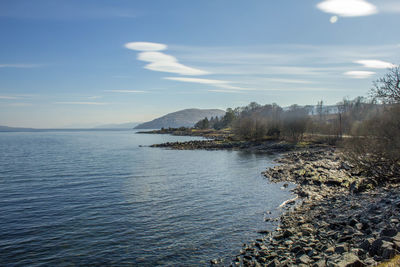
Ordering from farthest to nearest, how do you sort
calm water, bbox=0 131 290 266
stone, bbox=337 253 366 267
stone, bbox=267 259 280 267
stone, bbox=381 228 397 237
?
calm water, bbox=0 131 290 266
stone, bbox=381 228 397 237
stone, bbox=267 259 280 267
stone, bbox=337 253 366 267

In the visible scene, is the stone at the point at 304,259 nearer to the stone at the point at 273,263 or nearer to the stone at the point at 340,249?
the stone at the point at 273,263

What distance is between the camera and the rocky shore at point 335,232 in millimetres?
12367

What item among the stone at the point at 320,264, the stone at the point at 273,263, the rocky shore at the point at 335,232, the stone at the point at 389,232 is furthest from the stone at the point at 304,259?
the stone at the point at 389,232

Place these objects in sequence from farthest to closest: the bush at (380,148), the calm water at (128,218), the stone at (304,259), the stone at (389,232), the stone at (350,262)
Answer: the bush at (380,148) < the calm water at (128,218) < the stone at (389,232) < the stone at (304,259) < the stone at (350,262)

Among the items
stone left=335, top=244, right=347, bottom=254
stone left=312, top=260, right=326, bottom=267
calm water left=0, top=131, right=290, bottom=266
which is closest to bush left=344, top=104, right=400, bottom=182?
calm water left=0, top=131, right=290, bottom=266

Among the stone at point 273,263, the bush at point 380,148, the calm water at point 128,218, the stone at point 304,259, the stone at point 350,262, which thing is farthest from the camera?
the bush at point 380,148

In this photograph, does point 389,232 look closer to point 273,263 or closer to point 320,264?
point 320,264

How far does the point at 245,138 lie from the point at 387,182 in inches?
3233

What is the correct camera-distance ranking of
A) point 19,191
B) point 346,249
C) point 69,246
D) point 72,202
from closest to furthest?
point 346,249 < point 69,246 < point 72,202 < point 19,191

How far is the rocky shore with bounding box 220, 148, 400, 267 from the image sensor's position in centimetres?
1237

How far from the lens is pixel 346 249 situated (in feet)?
42.7

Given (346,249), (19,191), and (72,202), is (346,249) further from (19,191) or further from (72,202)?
(19,191)

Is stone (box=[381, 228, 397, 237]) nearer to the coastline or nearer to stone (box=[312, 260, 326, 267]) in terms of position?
the coastline

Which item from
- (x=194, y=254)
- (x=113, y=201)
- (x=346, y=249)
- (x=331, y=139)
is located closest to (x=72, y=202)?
(x=113, y=201)
